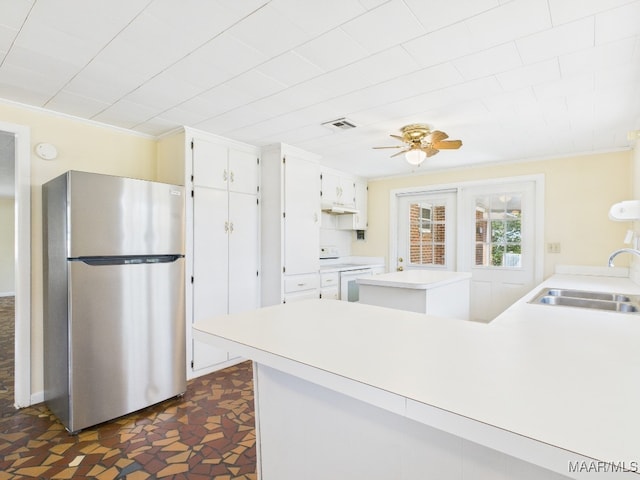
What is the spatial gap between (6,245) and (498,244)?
9817 mm

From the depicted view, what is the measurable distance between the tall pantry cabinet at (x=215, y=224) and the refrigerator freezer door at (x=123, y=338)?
1.29 ft

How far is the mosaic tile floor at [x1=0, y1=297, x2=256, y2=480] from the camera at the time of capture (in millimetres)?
1803

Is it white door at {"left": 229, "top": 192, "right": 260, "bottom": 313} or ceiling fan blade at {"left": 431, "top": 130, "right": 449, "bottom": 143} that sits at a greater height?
ceiling fan blade at {"left": 431, "top": 130, "right": 449, "bottom": 143}

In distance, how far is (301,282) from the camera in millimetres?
3717

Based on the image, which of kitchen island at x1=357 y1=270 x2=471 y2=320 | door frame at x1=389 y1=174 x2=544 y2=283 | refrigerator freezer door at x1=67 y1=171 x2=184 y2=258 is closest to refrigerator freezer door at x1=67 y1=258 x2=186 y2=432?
refrigerator freezer door at x1=67 y1=171 x2=184 y2=258

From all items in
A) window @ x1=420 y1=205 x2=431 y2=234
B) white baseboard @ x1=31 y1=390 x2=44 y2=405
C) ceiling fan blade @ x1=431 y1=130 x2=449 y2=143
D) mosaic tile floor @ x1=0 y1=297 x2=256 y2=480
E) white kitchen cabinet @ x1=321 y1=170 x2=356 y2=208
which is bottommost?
mosaic tile floor @ x1=0 y1=297 x2=256 y2=480

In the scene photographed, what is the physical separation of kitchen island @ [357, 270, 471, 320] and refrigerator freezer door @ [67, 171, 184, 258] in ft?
5.19

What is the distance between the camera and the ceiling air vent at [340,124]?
279 centimetres

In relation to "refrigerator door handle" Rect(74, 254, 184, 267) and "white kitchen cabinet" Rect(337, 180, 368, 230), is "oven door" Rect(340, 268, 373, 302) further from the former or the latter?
"refrigerator door handle" Rect(74, 254, 184, 267)

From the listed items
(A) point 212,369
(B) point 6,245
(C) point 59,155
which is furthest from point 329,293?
(B) point 6,245

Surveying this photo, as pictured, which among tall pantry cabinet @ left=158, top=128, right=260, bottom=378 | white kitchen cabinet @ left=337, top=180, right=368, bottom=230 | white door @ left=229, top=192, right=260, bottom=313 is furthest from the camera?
white kitchen cabinet @ left=337, top=180, right=368, bottom=230

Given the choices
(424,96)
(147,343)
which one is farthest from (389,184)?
(147,343)

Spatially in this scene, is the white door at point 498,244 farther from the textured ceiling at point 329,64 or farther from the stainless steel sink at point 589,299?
the stainless steel sink at point 589,299

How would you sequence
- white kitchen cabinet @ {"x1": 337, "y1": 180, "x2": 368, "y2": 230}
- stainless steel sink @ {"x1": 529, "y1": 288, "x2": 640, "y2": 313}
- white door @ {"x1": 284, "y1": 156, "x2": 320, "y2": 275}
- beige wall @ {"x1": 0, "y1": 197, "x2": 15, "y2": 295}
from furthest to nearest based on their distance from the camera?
beige wall @ {"x1": 0, "y1": 197, "x2": 15, "y2": 295} < white kitchen cabinet @ {"x1": 337, "y1": 180, "x2": 368, "y2": 230} < white door @ {"x1": 284, "y1": 156, "x2": 320, "y2": 275} < stainless steel sink @ {"x1": 529, "y1": 288, "x2": 640, "y2": 313}
